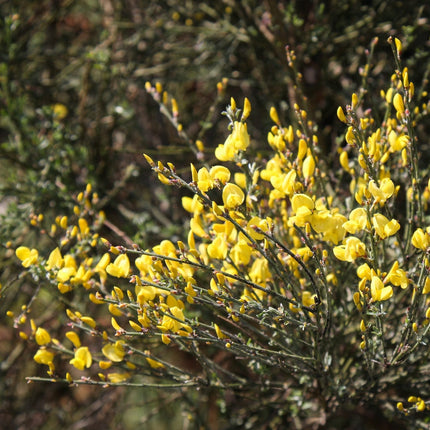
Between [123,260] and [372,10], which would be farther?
[372,10]

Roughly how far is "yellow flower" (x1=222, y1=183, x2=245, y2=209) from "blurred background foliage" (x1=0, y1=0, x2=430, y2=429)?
71cm

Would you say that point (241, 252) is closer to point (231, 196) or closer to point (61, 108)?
point (231, 196)

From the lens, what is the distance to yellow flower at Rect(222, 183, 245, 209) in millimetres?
978

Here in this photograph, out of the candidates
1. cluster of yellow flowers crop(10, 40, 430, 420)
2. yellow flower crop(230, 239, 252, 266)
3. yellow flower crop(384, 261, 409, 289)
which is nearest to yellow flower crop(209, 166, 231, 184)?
cluster of yellow flowers crop(10, 40, 430, 420)

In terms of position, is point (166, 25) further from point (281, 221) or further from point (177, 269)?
point (177, 269)

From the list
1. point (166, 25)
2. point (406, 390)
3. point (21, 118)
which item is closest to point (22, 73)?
point (21, 118)

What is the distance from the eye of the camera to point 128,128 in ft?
8.50

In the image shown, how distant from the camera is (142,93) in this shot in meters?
2.57

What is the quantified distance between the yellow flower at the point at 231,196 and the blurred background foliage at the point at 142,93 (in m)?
0.71

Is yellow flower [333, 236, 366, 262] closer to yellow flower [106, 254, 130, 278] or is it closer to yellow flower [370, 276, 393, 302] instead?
yellow flower [370, 276, 393, 302]

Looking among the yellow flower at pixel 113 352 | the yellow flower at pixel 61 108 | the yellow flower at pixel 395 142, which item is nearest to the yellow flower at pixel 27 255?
the yellow flower at pixel 113 352

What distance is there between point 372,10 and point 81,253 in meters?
1.39

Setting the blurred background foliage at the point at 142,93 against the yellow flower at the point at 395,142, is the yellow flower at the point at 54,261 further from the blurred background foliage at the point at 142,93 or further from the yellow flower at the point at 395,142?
the yellow flower at the point at 395,142

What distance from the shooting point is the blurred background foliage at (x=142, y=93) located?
1.85 metres
